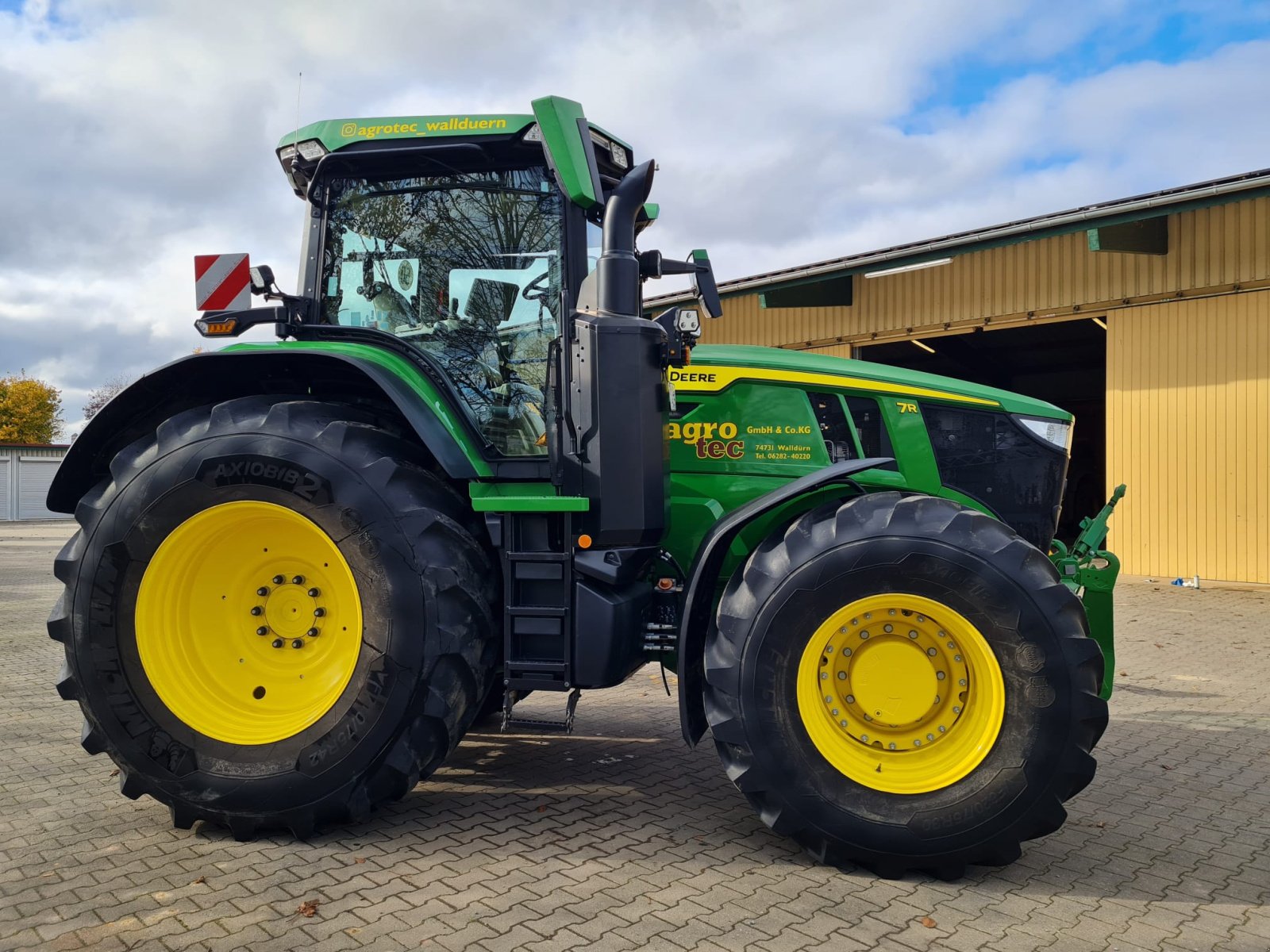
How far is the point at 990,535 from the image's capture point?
3490 millimetres

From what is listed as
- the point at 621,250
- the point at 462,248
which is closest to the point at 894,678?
the point at 621,250

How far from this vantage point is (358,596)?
12.5 ft

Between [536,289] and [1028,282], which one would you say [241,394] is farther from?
[1028,282]

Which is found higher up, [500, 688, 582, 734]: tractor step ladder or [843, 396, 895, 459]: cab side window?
[843, 396, 895, 459]: cab side window

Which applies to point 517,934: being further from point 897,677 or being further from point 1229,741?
point 1229,741

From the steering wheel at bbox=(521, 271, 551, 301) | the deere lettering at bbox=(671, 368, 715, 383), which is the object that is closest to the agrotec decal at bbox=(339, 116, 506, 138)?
the steering wheel at bbox=(521, 271, 551, 301)

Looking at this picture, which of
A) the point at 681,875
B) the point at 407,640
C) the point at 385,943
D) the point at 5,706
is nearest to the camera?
the point at 385,943

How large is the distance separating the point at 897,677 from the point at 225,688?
2.68 meters

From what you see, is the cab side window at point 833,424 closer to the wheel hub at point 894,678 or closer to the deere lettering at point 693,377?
the deere lettering at point 693,377

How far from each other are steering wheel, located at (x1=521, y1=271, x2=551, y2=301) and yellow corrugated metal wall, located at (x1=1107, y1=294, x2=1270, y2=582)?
11.0 metres

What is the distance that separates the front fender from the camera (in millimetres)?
3727

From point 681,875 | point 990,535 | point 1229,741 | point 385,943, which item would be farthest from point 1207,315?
point 385,943

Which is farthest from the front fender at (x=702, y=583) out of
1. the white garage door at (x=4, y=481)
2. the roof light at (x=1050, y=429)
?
the white garage door at (x=4, y=481)

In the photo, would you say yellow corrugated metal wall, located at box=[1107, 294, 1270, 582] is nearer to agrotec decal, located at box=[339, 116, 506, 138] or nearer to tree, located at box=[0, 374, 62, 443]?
agrotec decal, located at box=[339, 116, 506, 138]
